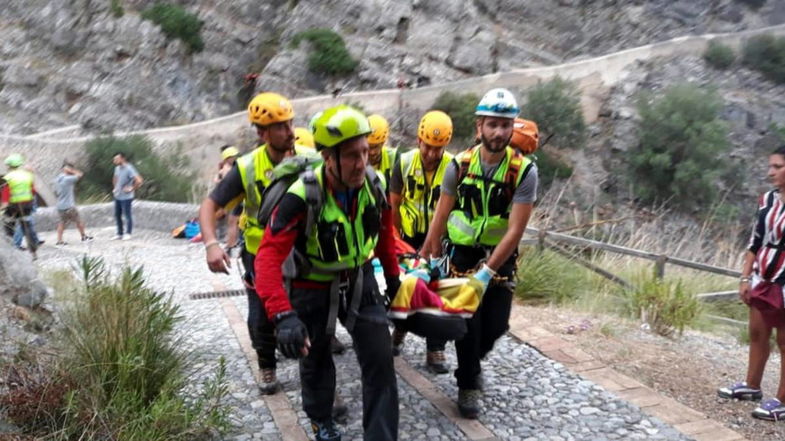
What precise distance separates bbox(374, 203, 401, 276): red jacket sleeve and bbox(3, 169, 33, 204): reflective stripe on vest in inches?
336

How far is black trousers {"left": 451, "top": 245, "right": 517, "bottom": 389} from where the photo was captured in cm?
403

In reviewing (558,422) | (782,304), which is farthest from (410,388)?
(782,304)

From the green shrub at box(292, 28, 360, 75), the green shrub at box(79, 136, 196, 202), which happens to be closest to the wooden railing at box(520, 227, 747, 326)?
the green shrub at box(79, 136, 196, 202)

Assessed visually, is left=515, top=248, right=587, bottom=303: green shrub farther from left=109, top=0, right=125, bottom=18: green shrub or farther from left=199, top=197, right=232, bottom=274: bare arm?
left=109, top=0, right=125, bottom=18: green shrub

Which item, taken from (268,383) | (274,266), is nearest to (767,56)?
(268,383)

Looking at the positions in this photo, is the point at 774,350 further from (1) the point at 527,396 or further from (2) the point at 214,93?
(2) the point at 214,93

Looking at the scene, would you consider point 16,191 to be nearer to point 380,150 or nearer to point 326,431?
point 380,150

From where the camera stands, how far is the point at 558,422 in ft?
13.2

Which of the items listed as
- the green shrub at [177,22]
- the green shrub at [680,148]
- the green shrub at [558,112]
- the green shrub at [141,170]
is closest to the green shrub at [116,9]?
the green shrub at [177,22]

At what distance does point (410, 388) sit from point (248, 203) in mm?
1684

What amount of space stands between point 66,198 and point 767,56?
37.2 metres

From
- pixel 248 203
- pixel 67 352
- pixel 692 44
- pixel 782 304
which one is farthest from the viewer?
pixel 692 44

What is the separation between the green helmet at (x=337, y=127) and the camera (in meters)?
3.01

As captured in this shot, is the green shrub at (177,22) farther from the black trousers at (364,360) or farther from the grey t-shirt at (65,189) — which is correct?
the black trousers at (364,360)
